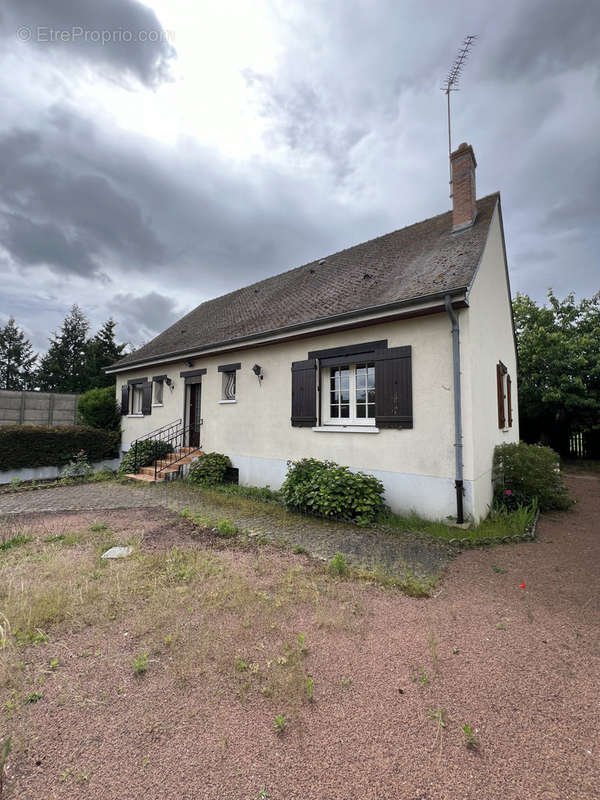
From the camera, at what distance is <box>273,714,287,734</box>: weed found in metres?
1.96

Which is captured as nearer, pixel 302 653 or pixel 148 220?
pixel 302 653

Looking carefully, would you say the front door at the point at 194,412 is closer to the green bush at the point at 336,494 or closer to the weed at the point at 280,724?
the green bush at the point at 336,494

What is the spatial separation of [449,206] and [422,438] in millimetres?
7626

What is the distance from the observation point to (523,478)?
715 centimetres

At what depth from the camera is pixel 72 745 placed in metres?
1.85

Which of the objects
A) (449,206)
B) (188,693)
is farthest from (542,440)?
(188,693)

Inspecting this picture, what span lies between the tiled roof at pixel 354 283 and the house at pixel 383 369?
56mm

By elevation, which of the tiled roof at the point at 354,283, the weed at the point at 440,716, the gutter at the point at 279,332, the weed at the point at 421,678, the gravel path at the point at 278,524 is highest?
the tiled roof at the point at 354,283

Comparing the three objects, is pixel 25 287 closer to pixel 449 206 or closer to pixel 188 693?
pixel 449 206

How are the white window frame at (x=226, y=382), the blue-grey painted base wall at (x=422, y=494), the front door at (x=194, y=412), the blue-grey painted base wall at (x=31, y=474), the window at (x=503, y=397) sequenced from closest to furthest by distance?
the blue-grey painted base wall at (x=422, y=494), the window at (x=503, y=397), the white window frame at (x=226, y=382), the blue-grey painted base wall at (x=31, y=474), the front door at (x=194, y=412)

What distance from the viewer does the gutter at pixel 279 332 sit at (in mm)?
6234

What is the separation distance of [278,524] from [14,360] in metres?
40.6

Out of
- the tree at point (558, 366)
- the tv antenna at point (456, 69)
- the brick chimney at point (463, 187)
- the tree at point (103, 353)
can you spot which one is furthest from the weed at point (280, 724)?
the tree at point (103, 353)

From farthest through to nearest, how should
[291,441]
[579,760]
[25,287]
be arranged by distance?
[25,287]
[291,441]
[579,760]
